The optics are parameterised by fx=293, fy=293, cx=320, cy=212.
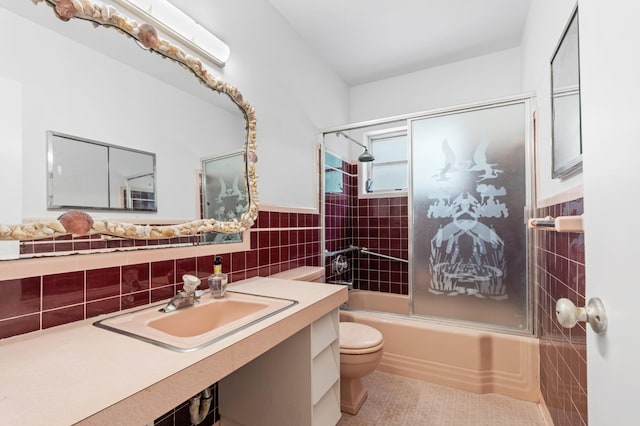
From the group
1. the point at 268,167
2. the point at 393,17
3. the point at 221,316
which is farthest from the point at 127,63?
the point at 393,17

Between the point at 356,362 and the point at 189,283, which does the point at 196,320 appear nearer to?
the point at 189,283

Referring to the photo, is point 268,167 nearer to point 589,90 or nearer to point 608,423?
point 589,90

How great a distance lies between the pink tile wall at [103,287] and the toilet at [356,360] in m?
0.66

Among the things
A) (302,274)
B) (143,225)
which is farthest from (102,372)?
(302,274)

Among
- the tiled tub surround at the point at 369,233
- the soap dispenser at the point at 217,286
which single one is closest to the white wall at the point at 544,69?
the tiled tub surround at the point at 369,233

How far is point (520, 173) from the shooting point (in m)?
1.87

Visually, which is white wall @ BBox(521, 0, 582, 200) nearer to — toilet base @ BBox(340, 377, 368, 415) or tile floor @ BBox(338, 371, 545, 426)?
tile floor @ BBox(338, 371, 545, 426)

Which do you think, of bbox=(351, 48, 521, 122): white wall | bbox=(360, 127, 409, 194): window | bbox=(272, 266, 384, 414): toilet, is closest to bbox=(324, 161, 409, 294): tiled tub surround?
bbox=(360, 127, 409, 194): window

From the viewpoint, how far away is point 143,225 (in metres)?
1.18

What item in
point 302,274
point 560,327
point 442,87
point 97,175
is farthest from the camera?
point 442,87

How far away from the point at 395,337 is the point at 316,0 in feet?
7.95

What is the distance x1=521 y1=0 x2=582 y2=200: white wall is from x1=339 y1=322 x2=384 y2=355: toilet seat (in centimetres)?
120

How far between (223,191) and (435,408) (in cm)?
174

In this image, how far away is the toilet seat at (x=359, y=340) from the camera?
162 centimetres
